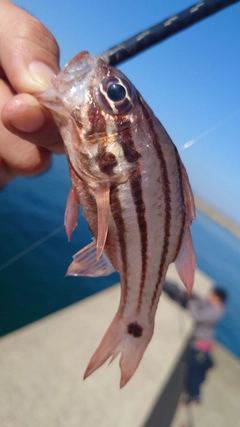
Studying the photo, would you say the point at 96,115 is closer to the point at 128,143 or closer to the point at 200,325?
the point at 128,143

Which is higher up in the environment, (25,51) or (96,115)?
(25,51)

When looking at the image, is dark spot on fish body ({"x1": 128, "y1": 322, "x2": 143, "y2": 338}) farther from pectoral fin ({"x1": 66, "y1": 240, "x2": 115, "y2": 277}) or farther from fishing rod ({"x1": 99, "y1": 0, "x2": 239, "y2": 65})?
fishing rod ({"x1": 99, "y1": 0, "x2": 239, "y2": 65})

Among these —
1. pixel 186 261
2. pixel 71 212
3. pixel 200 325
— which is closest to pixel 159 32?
pixel 71 212

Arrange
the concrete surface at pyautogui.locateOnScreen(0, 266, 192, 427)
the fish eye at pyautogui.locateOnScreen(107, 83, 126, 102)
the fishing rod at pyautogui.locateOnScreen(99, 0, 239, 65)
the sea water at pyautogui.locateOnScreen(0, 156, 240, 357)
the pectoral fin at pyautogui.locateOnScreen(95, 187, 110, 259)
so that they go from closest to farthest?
the pectoral fin at pyautogui.locateOnScreen(95, 187, 110, 259)
the fish eye at pyautogui.locateOnScreen(107, 83, 126, 102)
the fishing rod at pyautogui.locateOnScreen(99, 0, 239, 65)
the concrete surface at pyautogui.locateOnScreen(0, 266, 192, 427)
the sea water at pyautogui.locateOnScreen(0, 156, 240, 357)

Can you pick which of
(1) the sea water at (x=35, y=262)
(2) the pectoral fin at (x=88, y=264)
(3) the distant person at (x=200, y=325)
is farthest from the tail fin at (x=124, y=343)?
(3) the distant person at (x=200, y=325)

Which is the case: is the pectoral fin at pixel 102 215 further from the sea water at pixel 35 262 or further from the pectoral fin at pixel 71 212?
the sea water at pixel 35 262

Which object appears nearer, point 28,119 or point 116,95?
point 116,95

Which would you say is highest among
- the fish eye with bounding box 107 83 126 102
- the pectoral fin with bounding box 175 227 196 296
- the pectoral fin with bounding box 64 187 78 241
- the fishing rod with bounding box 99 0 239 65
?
the fish eye with bounding box 107 83 126 102

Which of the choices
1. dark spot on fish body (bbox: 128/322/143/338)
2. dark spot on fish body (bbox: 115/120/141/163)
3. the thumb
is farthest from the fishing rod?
dark spot on fish body (bbox: 128/322/143/338)
